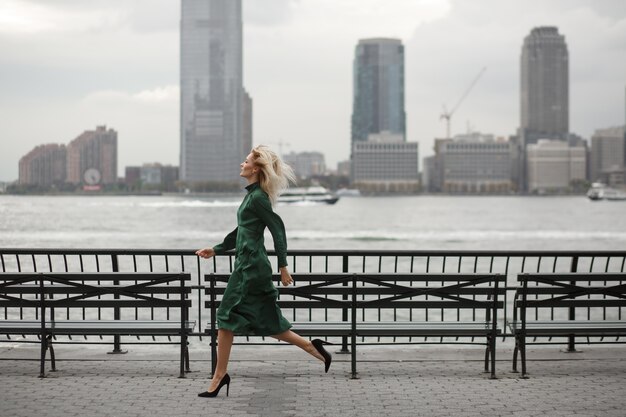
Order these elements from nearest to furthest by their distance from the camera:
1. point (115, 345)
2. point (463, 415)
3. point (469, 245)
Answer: point (463, 415)
point (115, 345)
point (469, 245)

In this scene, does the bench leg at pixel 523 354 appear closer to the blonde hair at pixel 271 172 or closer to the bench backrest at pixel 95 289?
the blonde hair at pixel 271 172

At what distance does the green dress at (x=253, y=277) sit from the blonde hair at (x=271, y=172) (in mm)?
78

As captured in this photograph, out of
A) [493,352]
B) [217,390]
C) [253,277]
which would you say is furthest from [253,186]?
[493,352]

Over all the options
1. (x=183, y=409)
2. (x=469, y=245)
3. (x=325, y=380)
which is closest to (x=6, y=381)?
(x=183, y=409)

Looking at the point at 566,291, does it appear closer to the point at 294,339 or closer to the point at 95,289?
the point at 294,339

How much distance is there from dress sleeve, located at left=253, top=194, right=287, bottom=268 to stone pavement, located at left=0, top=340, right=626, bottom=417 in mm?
1281

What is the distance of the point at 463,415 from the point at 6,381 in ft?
14.1

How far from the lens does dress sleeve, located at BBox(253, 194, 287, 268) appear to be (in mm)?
7660

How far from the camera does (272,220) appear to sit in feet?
25.2

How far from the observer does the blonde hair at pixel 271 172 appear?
779 cm

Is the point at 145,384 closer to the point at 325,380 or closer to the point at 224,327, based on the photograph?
the point at 224,327

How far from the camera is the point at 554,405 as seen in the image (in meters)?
7.57

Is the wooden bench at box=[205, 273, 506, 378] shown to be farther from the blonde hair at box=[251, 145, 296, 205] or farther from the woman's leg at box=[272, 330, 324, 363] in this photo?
the blonde hair at box=[251, 145, 296, 205]

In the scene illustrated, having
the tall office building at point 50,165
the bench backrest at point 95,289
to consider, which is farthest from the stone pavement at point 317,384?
the tall office building at point 50,165
